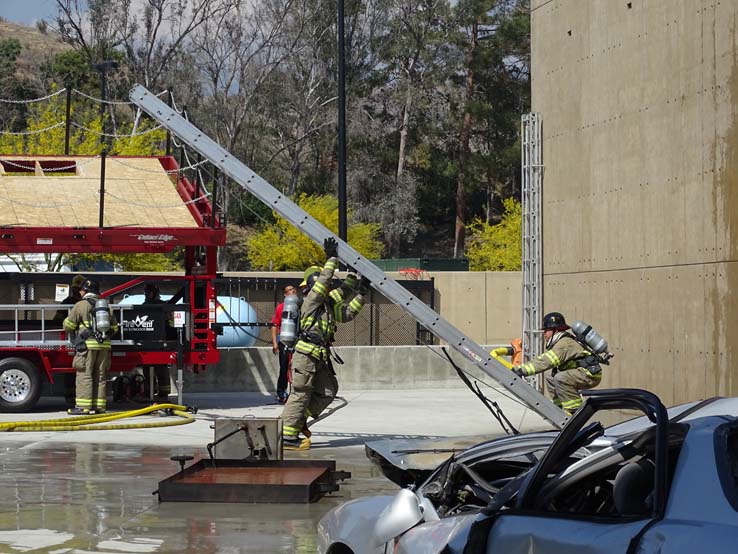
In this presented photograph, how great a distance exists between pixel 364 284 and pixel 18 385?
652 centimetres

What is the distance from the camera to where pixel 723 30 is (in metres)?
12.1

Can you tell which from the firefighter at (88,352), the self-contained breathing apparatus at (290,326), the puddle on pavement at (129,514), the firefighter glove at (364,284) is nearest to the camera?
the puddle on pavement at (129,514)

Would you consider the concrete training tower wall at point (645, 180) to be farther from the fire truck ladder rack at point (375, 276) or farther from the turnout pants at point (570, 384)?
the fire truck ladder rack at point (375, 276)

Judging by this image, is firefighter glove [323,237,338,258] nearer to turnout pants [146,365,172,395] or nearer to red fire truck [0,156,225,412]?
red fire truck [0,156,225,412]

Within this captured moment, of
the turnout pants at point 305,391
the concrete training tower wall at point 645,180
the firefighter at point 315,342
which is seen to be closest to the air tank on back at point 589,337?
the concrete training tower wall at point 645,180

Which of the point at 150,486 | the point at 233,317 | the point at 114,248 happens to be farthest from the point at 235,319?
the point at 150,486

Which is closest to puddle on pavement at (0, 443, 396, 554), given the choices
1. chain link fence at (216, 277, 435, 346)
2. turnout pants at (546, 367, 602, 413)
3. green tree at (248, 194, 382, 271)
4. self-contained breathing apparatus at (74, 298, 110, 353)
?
turnout pants at (546, 367, 602, 413)

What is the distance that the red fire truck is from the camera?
55.1 feet

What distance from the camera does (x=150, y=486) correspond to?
10289mm

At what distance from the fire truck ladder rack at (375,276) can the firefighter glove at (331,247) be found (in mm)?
65

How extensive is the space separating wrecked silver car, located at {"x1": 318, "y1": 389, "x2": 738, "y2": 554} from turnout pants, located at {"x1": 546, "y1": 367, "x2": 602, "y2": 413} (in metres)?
5.71

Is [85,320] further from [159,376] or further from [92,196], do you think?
[92,196]

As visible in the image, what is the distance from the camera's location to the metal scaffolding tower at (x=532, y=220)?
621 inches

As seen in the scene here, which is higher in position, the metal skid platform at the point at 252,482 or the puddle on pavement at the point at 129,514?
the metal skid platform at the point at 252,482
